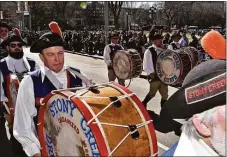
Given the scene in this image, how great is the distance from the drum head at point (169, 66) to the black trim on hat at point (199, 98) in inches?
232

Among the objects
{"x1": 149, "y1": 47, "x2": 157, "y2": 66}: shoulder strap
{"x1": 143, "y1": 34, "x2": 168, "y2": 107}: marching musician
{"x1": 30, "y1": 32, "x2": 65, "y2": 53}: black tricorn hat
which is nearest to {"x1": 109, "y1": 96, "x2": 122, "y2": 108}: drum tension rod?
{"x1": 30, "y1": 32, "x2": 65, "y2": 53}: black tricorn hat

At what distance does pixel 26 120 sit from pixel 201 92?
6.24 ft

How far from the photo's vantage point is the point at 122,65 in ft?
27.8

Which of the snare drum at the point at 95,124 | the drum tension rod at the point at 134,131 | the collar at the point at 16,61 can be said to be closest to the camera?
the snare drum at the point at 95,124

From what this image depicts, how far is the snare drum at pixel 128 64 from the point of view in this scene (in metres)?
8.29

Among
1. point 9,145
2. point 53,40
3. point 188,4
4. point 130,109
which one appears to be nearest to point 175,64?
point 9,145

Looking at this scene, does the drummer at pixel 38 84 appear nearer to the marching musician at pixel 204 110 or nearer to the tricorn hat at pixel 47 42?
the tricorn hat at pixel 47 42

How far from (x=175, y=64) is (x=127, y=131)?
17.5 feet

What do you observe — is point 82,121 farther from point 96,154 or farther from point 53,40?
point 53,40

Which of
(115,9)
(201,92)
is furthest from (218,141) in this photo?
Answer: (115,9)

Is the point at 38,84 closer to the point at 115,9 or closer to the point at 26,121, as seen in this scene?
the point at 26,121

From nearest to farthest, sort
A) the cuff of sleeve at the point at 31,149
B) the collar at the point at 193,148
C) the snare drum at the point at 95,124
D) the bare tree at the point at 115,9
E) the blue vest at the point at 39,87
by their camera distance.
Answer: the collar at the point at 193,148, the snare drum at the point at 95,124, the cuff of sleeve at the point at 31,149, the blue vest at the point at 39,87, the bare tree at the point at 115,9

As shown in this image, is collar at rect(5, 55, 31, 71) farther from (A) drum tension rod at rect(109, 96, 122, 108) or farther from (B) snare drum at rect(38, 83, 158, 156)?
(A) drum tension rod at rect(109, 96, 122, 108)

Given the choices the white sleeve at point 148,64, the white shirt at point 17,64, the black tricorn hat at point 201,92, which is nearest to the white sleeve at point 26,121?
the black tricorn hat at point 201,92
